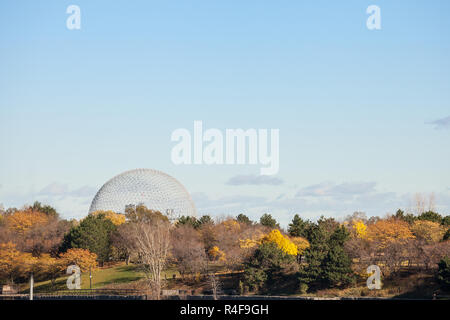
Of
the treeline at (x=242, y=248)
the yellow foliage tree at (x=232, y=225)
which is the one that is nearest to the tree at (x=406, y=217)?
the treeline at (x=242, y=248)

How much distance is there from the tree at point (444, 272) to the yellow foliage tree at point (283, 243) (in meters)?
21.8

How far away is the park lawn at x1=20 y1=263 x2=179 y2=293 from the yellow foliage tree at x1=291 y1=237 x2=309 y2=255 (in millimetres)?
16861

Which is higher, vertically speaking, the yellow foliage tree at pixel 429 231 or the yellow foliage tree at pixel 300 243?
the yellow foliage tree at pixel 429 231

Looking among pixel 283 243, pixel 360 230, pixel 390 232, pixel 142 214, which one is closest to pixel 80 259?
pixel 283 243

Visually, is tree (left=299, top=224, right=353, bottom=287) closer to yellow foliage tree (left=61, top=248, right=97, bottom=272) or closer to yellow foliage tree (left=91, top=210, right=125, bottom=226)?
yellow foliage tree (left=61, top=248, right=97, bottom=272)

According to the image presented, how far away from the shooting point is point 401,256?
80125 millimetres

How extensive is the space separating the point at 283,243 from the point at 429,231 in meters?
18.8

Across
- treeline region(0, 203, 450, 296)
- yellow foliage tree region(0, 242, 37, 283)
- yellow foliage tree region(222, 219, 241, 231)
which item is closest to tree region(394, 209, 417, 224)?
treeline region(0, 203, 450, 296)

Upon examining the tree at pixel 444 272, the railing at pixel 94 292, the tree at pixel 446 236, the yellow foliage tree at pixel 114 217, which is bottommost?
the railing at pixel 94 292

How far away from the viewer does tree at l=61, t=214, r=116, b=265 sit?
318 ft

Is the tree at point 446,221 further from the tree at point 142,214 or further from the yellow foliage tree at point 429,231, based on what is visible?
the tree at point 142,214

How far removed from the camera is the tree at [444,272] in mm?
70562
